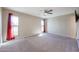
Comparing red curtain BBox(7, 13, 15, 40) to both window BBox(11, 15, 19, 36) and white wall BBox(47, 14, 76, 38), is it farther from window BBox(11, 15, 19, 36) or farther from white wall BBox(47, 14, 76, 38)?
white wall BBox(47, 14, 76, 38)

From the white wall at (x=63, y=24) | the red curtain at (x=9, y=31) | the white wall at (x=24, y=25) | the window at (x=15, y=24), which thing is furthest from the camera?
the window at (x=15, y=24)

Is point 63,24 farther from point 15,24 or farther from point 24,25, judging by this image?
point 15,24

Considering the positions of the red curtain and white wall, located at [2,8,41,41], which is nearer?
white wall, located at [2,8,41,41]

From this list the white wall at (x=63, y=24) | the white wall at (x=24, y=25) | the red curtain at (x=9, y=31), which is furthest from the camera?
the red curtain at (x=9, y=31)

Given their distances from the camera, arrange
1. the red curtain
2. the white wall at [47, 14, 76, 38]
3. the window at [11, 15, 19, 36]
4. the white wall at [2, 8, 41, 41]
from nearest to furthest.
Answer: the white wall at [47, 14, 76, 38]
the white wall at [2, 8, 41, 41]
the red curtain
the window at [11, 15, 19, 36]

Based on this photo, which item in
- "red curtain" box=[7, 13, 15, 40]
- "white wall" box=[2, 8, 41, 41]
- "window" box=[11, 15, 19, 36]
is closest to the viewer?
"white wall" box=[2, 8, 41, 41]

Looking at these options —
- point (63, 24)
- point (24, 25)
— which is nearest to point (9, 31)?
point (24, 25)

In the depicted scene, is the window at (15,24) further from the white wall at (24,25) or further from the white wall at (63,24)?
the white wall at (63,24)

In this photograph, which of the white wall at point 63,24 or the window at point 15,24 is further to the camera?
the window at point 15,24

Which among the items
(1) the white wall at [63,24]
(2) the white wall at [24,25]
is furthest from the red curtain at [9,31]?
(1) the white wall at [63,24]

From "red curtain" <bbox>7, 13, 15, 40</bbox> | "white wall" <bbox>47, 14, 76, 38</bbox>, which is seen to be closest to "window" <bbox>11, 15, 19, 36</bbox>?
"red curtain" <bbox>7, 13, 15, 40</bbox>

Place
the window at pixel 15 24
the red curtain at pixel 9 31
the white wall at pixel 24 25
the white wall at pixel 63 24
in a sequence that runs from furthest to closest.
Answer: the window at pixel 15 24 < the red curtain at pixel 9 31 < the white wall at pixel 24 25 < the white wall at pixel 63 24

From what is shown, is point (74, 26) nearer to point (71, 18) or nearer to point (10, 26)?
point (71, 18)
